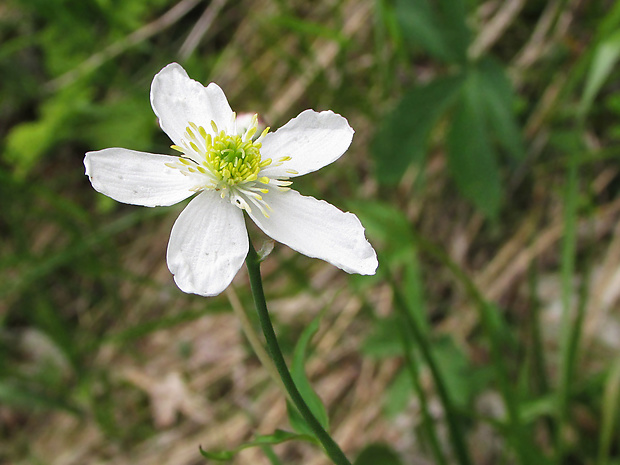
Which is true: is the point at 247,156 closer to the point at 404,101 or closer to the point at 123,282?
the point at 404,101

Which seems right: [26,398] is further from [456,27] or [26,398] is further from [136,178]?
[456,27]

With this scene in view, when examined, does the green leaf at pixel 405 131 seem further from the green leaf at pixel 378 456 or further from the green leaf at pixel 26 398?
the green leaf at pixel 26 398

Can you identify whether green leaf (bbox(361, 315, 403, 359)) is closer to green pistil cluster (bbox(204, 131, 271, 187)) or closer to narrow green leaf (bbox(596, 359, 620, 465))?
narrow green leaf (bbox(596, 359, 620, 465))

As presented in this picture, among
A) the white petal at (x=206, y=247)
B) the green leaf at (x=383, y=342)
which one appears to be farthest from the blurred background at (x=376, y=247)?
the white petal at (x=206, y=247)

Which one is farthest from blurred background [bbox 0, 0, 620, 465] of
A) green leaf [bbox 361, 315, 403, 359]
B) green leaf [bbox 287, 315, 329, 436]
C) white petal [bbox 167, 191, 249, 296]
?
white petal [bbox 167, 191, 249, 296]

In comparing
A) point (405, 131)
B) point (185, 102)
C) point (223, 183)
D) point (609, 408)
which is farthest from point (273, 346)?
point (405, 131)

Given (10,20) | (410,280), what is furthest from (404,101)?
(10,20)
